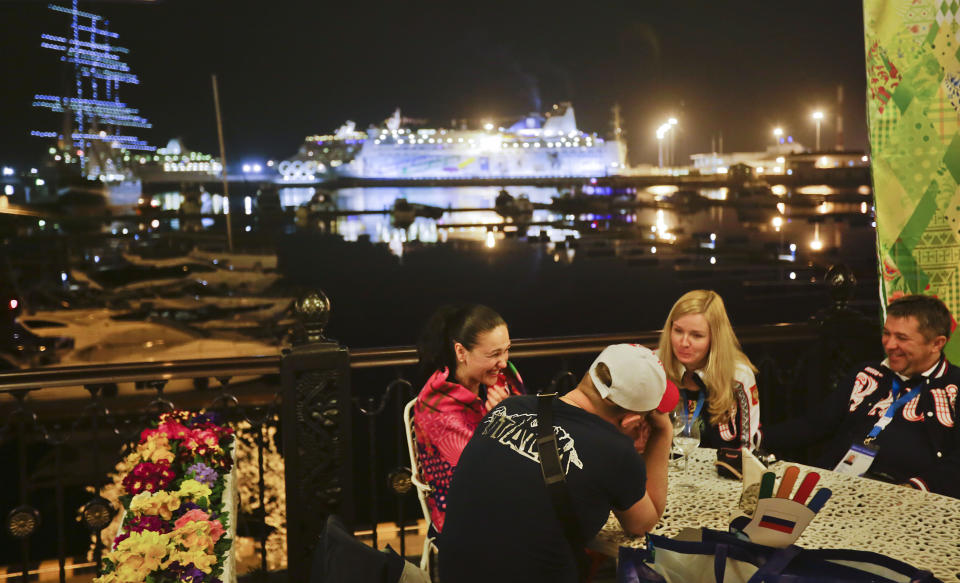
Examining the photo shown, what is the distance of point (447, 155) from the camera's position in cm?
9925

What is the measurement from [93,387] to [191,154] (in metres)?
115

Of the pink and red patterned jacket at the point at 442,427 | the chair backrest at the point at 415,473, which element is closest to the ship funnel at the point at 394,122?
the chair backrest at the point at 415,473

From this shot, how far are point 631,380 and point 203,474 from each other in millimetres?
1793

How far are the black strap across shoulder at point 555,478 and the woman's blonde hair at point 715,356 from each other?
129 centimetres

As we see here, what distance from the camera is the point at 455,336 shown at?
2598mm

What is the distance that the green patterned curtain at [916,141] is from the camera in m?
3.15

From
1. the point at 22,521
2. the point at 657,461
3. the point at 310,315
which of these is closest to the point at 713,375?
the point at 657,461

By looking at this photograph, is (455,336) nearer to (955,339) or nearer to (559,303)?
(955,339)

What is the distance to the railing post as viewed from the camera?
3.23 m

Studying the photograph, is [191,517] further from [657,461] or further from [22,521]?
[657,461]

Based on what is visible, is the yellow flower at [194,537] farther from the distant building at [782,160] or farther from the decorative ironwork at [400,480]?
the distant building at [782,160]

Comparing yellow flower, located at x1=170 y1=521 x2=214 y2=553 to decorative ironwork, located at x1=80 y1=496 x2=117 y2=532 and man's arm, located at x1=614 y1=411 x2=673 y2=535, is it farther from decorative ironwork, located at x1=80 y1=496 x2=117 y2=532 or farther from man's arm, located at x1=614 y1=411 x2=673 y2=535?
man's arm, located at x1=614 y1=411 x2=673 y2=535

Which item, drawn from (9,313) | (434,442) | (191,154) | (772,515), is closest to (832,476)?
(772,515)

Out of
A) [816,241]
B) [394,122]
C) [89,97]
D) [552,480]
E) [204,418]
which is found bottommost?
[204,418]
